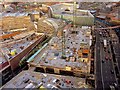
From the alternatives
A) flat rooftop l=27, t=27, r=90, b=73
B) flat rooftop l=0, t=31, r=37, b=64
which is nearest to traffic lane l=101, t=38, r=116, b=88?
flat rooftop l=27, t=27, r=90, b=73

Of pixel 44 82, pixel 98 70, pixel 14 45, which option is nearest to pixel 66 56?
pixel 98 70

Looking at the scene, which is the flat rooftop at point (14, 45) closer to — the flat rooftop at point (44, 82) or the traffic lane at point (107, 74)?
the flat rooftop at point (44, 82)

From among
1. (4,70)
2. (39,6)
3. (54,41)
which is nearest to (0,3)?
(39,6)

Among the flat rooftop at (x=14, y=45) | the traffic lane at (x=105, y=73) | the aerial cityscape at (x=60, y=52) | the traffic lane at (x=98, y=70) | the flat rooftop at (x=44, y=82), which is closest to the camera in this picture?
the flat rooftop at (x=44, y=82)

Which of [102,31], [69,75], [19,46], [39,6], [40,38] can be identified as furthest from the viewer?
[39,6]

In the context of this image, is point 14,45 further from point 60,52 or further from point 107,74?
point 107,74

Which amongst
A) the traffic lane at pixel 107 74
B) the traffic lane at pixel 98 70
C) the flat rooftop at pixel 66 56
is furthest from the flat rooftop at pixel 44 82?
the traffic lane at pixel 107 74

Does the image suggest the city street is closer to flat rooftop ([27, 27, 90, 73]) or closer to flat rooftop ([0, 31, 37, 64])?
flat rooftop ([27, 27, 90, 73])

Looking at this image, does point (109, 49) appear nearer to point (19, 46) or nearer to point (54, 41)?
point (54, 41)
